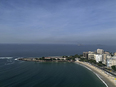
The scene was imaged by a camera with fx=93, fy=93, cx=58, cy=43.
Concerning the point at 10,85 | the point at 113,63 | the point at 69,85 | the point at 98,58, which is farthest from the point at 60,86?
the point at 98,58

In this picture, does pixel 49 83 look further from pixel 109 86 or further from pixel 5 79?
pixel 109 86

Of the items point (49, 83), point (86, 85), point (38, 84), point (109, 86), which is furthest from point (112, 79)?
point (38, 84)

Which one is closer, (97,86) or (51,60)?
(97,86)

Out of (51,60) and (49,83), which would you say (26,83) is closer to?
(49,83)

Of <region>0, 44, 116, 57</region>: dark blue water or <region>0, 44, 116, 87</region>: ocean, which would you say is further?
<region>0, 44, 116, 57</region>: dark blue water

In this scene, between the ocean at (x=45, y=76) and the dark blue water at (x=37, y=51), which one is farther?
the dark blue water at (x=37, y=51)

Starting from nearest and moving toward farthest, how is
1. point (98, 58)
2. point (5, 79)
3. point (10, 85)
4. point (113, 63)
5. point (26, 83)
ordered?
1. point (10, 85)
2. point (26, 83)
3. point (5, 79)
4. point (113, 63)
5. point (98, 58)

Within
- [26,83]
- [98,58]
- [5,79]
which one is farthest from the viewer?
[98,58]

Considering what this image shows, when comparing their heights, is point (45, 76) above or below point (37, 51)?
below

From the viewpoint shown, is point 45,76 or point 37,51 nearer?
point 45,76
